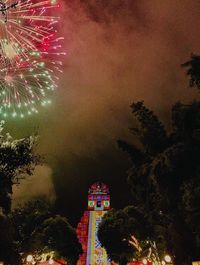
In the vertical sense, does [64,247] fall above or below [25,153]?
below

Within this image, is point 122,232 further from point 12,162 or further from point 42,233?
point 12,162

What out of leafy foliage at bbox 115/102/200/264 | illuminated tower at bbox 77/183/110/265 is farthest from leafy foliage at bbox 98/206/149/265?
illuminated tower at bbox 77/183/110/265

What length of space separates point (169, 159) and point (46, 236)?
93.8 ft

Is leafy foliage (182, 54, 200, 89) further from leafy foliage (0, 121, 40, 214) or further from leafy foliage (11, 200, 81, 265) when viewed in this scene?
leafy foliage (11, 200, 81, 265)

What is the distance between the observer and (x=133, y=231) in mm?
35375

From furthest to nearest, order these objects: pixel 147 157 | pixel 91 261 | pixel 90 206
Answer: pixel 90 206 → pixel 91 261 → pixel 147 157

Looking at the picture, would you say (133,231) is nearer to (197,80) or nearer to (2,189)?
(2,189)

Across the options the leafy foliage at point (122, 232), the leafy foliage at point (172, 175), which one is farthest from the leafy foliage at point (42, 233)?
the leafy foliage at point (172, 175)

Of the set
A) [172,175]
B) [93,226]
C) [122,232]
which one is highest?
[93,226]

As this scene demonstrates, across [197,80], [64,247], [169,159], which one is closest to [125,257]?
[64,247]

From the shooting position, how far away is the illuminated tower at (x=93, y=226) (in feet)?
187

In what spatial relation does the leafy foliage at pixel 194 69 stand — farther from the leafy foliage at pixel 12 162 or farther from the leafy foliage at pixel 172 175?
the leafy foliage at pixel 12 162

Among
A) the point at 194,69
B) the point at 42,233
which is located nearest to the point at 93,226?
the point at 42,233

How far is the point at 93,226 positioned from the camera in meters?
66.6
